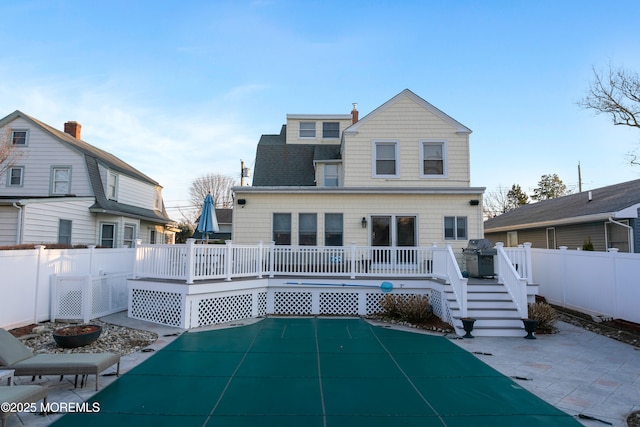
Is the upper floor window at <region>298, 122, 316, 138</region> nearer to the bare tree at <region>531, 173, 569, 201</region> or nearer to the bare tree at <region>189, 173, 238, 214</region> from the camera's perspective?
the bare tree at <region>189, 173, 238, 214</region>

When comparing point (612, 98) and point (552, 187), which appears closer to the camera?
point (612, 98)

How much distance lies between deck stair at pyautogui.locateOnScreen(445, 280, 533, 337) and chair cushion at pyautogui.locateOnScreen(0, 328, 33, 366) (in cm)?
811

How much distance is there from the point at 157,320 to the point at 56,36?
10.2 m

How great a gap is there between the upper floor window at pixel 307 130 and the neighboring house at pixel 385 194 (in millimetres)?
3750

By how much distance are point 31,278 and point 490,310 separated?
10.9 m

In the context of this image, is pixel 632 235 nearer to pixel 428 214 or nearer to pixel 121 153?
pixel 428 214

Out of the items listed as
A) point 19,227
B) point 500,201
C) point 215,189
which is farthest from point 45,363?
point 500,201

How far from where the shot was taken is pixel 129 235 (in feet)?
58.7

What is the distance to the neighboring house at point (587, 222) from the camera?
13.0m

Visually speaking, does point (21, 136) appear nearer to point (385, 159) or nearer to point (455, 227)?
point (385, 159)

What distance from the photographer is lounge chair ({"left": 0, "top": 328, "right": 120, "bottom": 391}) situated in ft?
14.6

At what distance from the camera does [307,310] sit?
10.2 m

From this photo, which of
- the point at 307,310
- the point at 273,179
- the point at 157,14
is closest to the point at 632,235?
the point at 307,310

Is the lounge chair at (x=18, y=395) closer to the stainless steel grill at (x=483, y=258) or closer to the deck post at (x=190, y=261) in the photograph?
the deck post at (x=190, y=261)
